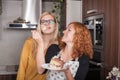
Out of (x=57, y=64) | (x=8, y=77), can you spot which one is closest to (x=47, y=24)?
(x=57, y=64)

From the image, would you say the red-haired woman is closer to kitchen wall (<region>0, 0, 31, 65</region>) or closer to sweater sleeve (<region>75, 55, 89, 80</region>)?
sweater sleeve (<region>75, 55, 89, 80</region>)

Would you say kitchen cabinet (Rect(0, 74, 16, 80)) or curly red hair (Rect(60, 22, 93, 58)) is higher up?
curly red hair (Rect(60, 22, 93, 58))

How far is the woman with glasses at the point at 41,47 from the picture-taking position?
151 centimetres

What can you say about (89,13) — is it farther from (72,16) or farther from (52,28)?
(52,28)

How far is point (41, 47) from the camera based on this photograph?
150 centimetres

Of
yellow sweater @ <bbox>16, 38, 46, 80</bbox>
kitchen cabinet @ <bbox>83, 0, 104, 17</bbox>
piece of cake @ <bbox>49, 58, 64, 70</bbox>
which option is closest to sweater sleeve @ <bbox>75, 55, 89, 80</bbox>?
piece of cake @ <bbox>49, 58, 64, 70</bbox>

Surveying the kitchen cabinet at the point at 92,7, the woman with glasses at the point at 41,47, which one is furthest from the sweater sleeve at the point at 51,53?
the kitchen cabinet at the point at 92,7

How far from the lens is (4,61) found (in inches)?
135

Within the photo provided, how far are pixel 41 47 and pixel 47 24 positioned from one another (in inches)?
7.4

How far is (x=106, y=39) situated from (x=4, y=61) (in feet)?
5.72

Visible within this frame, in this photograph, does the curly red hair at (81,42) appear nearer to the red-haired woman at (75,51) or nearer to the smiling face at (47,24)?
the red-haired woman at (75,51)

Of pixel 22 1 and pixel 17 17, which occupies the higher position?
pixel 22 1

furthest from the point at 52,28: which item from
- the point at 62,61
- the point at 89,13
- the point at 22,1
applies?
the point at 22,1

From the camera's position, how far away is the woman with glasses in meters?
1.51
